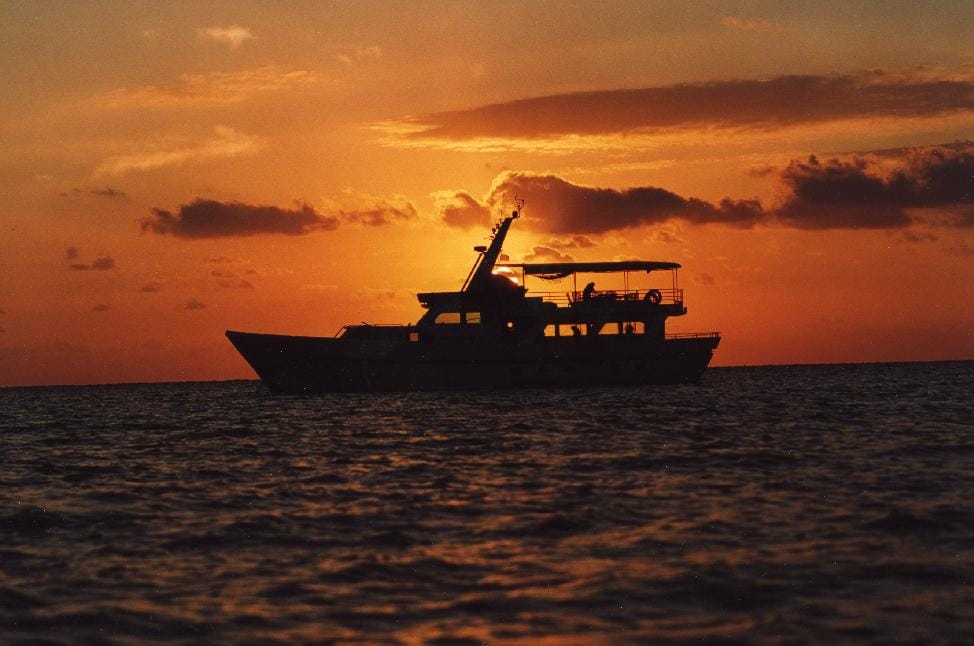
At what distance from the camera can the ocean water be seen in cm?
1057

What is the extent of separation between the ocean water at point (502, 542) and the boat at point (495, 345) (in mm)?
29021

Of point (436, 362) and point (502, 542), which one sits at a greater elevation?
point (436, 362)

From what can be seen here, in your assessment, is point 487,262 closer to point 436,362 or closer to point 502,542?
point 436,362

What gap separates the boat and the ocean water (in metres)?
29.0

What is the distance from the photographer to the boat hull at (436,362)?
198ft

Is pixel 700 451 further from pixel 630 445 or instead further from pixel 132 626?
pixel 132 626

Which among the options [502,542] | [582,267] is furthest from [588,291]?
[502,542]

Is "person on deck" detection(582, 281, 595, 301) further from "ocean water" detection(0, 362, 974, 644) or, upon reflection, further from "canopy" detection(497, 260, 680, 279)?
"ocean water" detection(0, 362, 974, 644)

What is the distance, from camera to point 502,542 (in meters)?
14.7

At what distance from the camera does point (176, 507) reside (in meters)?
19.2

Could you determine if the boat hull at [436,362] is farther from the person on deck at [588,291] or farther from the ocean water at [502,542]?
the ocean water at [502,542]

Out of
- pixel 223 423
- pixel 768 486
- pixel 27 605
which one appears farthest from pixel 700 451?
pixel 223 423

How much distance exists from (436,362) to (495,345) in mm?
3734

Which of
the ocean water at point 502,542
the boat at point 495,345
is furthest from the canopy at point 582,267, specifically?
the ocean water at point 502,542
